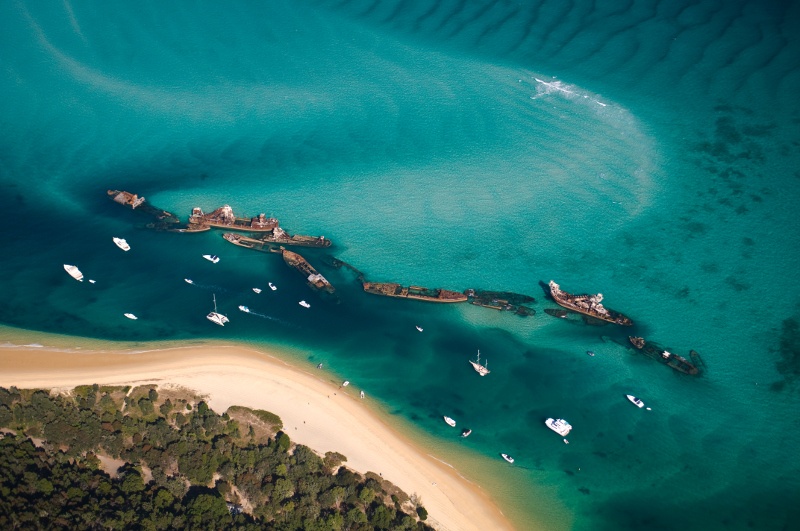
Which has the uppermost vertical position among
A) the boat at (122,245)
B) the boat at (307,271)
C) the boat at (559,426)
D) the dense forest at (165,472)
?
the boat at (307,271)

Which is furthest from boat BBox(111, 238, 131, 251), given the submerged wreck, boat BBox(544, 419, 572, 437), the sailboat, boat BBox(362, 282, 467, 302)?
boat BBox(544, 419, 572, 437)

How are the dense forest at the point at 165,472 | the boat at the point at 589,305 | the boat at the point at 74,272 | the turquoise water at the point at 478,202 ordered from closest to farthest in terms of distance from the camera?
the dense forest at the point at 165,472
the turquoise water at the point at 478,202
the boat at the point at 589,305
the boat at the point at 74,272

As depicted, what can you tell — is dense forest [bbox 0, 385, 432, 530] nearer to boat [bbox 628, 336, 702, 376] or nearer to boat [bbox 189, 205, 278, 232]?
boat [bbox 189, 205, 278, 232]

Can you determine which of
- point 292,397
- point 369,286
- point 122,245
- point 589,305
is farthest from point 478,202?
point 122,245

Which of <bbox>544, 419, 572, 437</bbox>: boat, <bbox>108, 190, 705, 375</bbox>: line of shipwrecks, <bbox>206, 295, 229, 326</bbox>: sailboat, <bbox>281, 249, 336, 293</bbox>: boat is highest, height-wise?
<bbox>108, 190, 705, 375</bbox>: line of shipwrecks

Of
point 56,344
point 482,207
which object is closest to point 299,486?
point 56,344

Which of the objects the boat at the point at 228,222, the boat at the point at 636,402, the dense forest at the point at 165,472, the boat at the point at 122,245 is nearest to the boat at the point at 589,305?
the boat at the point at 636,402

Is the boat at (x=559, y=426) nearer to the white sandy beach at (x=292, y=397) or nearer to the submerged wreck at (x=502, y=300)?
the white sandy beach at (x=292, y=397)

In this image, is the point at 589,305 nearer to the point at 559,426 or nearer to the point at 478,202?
the point at 559,426
